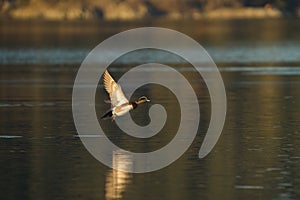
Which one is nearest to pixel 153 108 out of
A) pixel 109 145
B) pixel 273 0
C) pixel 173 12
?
pixel 109 145

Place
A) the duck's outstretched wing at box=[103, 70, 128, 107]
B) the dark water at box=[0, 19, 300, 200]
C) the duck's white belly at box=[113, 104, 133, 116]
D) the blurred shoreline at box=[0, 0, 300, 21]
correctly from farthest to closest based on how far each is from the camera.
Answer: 1. the blurred shoreline at box=[0, 0, 300, 21]
2. the duck's outstretched wing at box=[103, 70, 128, 107]
3. the duck's white belly at box=[113, 104, 133, 116]
4. the dark water at box=[0, 19, 300, 200]

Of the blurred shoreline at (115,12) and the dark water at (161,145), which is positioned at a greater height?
the blurred shoreline at (115,12)

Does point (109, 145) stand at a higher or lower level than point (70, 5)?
lower

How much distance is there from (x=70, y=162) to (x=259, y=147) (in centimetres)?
286

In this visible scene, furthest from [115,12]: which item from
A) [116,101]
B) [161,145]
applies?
[116,101]

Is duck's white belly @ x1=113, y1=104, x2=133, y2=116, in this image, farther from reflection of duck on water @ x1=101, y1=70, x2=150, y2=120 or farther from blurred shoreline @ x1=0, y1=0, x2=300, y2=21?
blurred shoreline @ x1=0, y1=0, x2=300, y2=21

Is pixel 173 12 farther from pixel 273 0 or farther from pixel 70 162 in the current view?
pixel 70 162

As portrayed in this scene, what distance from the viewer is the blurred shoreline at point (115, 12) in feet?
490

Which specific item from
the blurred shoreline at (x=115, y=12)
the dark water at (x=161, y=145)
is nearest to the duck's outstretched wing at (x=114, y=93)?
the dark water at (x=161, y=145)

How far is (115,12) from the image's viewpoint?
152625 millimetres

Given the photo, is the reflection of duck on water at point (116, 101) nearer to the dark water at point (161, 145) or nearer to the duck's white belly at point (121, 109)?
the duck's white belly at point (121, 109)

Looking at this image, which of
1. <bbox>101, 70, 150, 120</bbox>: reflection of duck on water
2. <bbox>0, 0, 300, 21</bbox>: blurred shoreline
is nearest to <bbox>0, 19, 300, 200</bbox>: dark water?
<bbox>101, 70, 150, 120</bbox>: reflection of duck on water

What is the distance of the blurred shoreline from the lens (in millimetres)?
149375

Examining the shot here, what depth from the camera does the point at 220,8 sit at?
156000mm
